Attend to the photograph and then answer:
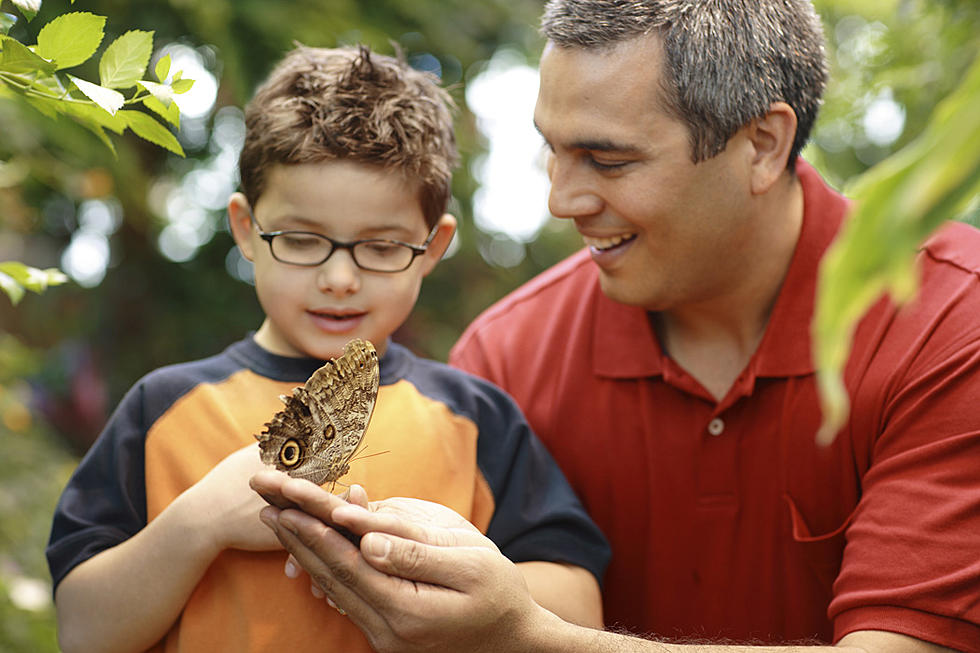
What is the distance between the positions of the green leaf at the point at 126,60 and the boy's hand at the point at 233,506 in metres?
0.65

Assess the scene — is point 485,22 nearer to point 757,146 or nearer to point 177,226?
point 177,226

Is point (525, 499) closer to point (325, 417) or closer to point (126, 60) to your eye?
point (325, 417)

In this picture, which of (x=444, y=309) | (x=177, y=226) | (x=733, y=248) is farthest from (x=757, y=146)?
(x=177, y=226)

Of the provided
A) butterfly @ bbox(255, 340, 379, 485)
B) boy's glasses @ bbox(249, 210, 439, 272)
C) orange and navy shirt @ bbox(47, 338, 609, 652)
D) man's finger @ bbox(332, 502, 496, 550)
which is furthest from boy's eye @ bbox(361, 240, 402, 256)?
man's finger @ bbox(332, 502, 496, 550)

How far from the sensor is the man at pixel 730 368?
1.94 meters

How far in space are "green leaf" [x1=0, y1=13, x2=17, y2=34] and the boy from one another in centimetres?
48

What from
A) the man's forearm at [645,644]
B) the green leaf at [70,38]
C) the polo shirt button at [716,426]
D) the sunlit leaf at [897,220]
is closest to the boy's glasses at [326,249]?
the green leaf at [70,38]

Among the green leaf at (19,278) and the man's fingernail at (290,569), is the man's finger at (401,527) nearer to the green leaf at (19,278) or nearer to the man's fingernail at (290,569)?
the man's fingernail at (290,569)

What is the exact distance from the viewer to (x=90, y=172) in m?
3.62

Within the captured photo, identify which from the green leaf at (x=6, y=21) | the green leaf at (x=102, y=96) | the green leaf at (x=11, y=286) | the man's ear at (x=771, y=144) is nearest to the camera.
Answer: the green leaf at (x=102, y=96)

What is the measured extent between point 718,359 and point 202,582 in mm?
1343

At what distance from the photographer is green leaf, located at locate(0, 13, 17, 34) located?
143 centimetres

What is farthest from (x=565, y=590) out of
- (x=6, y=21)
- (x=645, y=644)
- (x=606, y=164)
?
(x=6, y=21)

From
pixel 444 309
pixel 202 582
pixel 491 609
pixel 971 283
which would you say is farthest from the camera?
pixel 444 309
